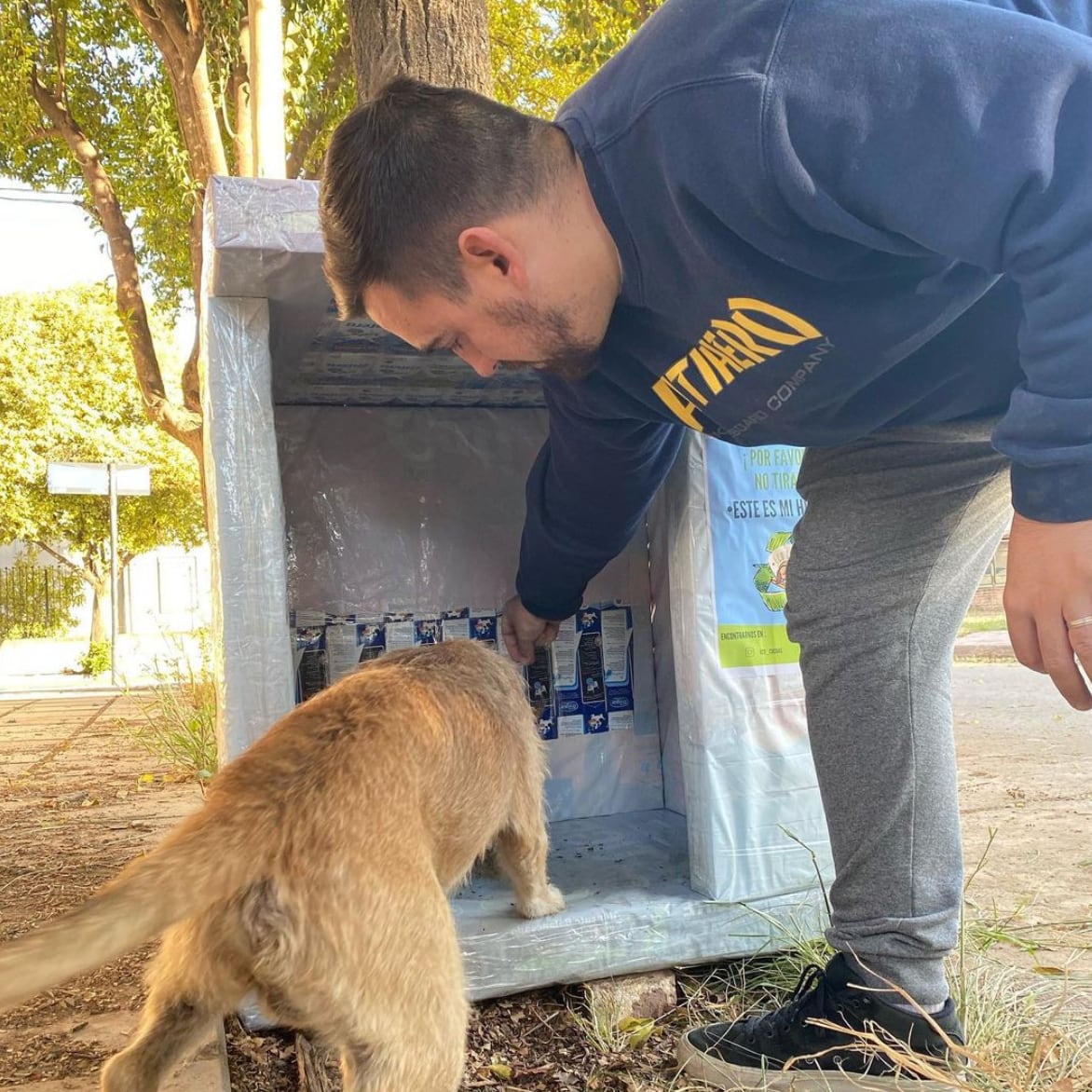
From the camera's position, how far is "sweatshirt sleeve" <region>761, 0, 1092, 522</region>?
128cm

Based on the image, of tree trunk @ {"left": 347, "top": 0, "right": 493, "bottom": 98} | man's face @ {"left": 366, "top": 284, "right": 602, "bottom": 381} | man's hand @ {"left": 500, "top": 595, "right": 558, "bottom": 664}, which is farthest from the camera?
tree trunk @ {"left": 347, "top": 0, "right": 493, "bottom": 98}

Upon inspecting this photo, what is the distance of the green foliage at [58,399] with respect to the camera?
19078 millimetres

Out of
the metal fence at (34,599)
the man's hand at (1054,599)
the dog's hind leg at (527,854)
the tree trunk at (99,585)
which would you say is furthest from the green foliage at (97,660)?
the man's hand at (1054,599)

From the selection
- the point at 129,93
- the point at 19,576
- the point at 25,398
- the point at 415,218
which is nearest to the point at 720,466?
the point at 415,218

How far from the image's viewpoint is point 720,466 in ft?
8.24

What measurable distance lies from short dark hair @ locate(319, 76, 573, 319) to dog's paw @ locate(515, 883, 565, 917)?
1.54 m

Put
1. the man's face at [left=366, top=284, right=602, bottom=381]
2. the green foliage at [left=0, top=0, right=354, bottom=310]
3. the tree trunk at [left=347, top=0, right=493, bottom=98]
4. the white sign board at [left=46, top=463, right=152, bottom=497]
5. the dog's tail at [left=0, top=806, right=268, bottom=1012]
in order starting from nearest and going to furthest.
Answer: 1. the dog's tail at [left=0, top=806, right=268, bottom=1012]
2. the man's face at [left=366, top=284, right=602, bottom=381]
3. the tree trunk at [left=347, top=0, right=493, bottom=98]
4. the green foliage at [left=0, top=0, right=354, bottom=310]
5. the white sign board at [left=46, top=463, right=152, bottom=497]

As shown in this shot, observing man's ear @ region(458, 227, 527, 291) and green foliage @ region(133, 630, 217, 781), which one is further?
green foliage @ region(133, 630, 217, 781)

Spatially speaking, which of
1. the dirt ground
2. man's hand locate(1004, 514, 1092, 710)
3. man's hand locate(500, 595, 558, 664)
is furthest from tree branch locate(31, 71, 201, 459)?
man's hand locate(1004, 514, 1092, 710)

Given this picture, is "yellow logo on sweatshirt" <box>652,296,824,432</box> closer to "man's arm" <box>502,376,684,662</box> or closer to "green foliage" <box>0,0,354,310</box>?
"man's arm" <box>502,376,684,662</box>

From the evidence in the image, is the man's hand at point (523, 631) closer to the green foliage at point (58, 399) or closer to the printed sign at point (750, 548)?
the printed sign at point (750, 548)

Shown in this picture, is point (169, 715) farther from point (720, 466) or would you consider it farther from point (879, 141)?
point (879, 141)

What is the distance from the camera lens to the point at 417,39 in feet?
12.4

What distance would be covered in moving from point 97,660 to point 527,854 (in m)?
17.5
